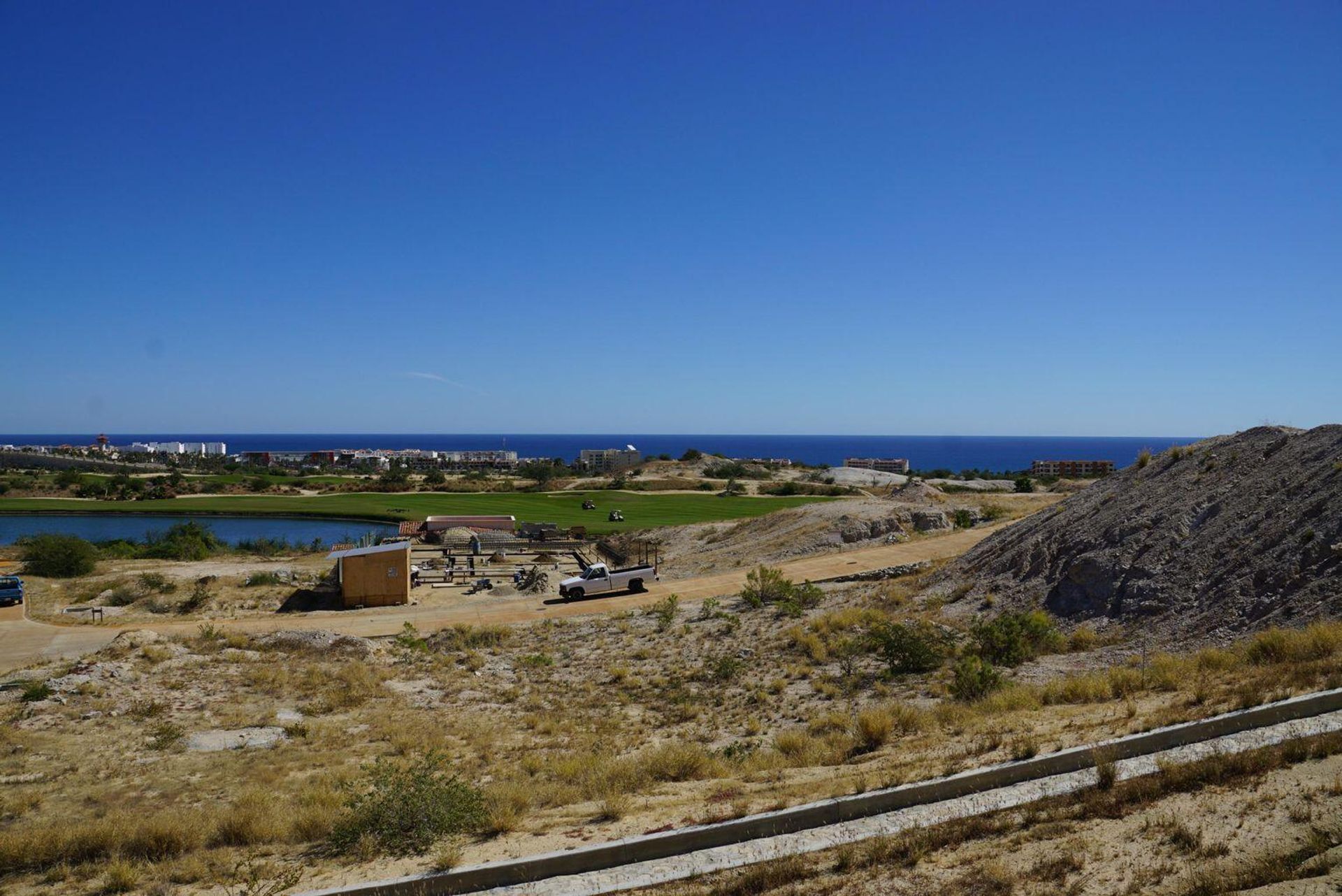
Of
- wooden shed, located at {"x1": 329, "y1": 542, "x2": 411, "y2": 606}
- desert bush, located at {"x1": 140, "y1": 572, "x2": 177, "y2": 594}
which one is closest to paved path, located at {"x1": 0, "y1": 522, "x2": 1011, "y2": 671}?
wooden shed, located at {"x1": 329, "y1": 542, "x2": 411, "y2": 606}

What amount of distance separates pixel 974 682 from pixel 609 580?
64.0ft

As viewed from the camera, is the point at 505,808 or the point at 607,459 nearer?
the point at 505,808

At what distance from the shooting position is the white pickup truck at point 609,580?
102 ft

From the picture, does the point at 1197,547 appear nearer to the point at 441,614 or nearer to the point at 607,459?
the point at 441,614

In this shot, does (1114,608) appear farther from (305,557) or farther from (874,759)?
(305,557)

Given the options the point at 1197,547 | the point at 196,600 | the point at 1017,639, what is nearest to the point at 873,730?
the point at 1017,639

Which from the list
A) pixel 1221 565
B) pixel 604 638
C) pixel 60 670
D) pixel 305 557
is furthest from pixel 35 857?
pixel 305 557

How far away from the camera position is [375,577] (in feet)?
105

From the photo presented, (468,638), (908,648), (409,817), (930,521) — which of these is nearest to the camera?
(409,817)

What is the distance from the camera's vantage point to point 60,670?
18156 mm

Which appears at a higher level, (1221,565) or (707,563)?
(1221,565)

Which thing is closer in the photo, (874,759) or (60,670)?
(874,759)

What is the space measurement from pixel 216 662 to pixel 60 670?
126 inches

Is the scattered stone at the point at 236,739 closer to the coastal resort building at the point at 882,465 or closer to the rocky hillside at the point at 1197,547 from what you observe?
the rocky hillside at the point at 1197,547
